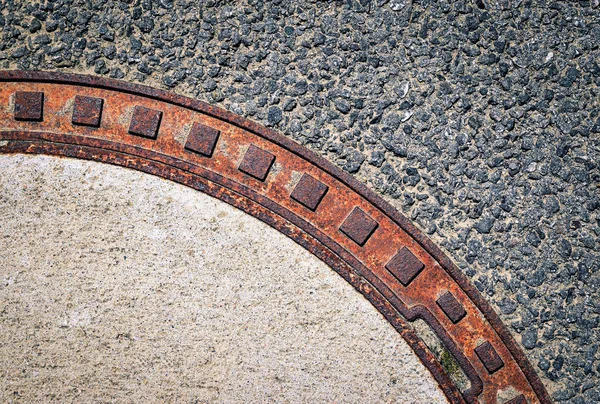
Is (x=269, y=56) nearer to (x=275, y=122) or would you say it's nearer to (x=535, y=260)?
(x=275, y=122)

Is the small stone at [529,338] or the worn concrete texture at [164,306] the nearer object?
the worn concrete texture at [164,306]

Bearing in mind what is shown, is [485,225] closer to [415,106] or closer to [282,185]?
[415,106]

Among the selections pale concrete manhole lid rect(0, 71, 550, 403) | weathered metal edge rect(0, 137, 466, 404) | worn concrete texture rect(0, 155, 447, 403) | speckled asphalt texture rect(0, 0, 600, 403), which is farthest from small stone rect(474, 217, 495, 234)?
worn concrete texture rect(0, 155, 447, 403)

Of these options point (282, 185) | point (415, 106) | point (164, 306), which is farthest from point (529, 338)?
point (164, 306)

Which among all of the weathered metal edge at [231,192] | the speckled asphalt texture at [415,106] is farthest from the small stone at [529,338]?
the weathered metal edge at [231,192]

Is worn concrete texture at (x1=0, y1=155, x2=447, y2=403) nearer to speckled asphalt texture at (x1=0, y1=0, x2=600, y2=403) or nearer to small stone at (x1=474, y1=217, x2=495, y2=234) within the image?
speckled asphalt texture at (x1=0, y1=0, x2=600, y2=403)

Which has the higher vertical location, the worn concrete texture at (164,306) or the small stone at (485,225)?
the small stone at (485,225)

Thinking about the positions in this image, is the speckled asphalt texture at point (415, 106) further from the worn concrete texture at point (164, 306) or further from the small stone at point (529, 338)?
the worn concrete texture at point (164, 306)

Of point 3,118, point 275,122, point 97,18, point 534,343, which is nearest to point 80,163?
point 3,118
